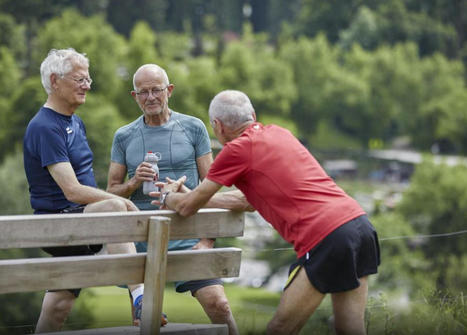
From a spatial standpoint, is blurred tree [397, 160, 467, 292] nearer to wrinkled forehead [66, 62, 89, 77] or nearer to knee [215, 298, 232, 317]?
knee [215, 298, 232, 317]

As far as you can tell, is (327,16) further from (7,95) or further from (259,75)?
(7,95)

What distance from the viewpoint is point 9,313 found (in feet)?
132

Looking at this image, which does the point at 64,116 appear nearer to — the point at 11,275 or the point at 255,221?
the point at 11,275

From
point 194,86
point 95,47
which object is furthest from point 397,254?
point 95,47

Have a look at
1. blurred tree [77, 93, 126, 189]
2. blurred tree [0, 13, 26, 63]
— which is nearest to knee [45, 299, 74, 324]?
blurred tree [77, 93, 126, 189]

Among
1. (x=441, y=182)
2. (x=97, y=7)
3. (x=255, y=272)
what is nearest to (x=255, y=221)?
(x=255, y=272)

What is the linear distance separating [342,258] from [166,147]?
A: 150 cm

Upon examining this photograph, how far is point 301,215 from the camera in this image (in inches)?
158

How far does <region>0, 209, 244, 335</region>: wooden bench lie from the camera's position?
11.6 ft

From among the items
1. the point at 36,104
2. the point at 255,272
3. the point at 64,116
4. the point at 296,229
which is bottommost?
the point at 255,272

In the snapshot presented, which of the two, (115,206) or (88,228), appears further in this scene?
(115,206)

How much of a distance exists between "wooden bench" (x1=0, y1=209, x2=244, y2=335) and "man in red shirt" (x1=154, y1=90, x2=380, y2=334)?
13cm

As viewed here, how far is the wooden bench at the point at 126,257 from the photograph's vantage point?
355 cm

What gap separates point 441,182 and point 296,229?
200 feet
